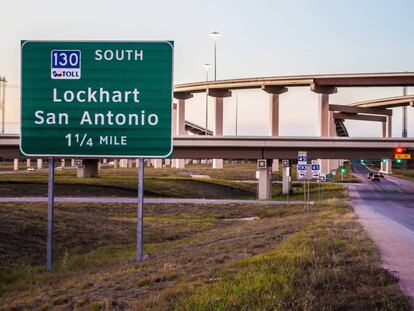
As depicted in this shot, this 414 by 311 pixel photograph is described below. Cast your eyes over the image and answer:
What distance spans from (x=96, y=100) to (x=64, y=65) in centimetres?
116

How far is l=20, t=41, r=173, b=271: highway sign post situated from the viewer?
49.9 feet

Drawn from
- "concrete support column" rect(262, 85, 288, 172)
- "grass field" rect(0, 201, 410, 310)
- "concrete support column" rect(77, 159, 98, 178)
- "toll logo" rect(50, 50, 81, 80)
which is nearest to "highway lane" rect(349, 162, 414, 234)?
"grass field" rect(0, 201, 410, 310)

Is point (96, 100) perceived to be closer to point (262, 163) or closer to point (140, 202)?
point (140, 202)

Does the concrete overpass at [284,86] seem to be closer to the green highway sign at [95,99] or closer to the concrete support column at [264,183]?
the concrete support column at [264,183]

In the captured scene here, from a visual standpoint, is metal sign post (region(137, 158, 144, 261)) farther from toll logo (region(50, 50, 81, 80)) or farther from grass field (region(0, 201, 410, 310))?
toll logo (region(50, 50, 81, 80))

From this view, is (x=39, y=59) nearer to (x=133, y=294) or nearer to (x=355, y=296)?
(x=133, y=294)

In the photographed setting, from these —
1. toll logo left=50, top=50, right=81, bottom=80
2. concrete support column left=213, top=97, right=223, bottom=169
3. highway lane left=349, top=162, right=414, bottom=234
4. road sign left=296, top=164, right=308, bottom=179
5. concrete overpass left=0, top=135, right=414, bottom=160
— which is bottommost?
highway lane left=349, top=162, right=414, bottom=234

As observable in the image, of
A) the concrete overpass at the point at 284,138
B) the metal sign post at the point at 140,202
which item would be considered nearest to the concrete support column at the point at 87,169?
the concrete overpass at the point at 284,138

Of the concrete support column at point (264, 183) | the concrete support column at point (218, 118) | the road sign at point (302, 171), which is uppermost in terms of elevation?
the concrete support column at point (218, 118)

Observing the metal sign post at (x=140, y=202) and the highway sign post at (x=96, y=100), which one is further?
the highway sign post at (x=96, y=100)

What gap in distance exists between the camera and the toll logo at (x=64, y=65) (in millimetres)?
15305

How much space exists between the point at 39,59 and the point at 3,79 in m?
95.9

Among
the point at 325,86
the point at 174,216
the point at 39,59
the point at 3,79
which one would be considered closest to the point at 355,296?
the point at 39,59

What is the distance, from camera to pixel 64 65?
15.4m
